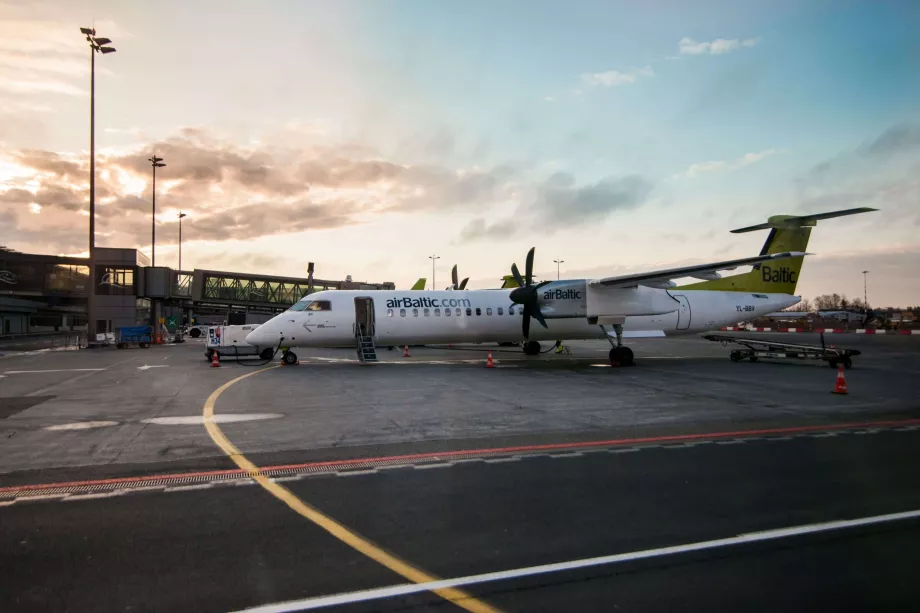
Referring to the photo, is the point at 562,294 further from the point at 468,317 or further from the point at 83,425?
the point at 83,425

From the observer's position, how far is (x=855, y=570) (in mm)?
4543

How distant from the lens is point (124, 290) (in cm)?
4869

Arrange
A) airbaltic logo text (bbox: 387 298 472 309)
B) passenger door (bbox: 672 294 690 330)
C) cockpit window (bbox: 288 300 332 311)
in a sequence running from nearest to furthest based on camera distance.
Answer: cockpit window (bbox: 288 300 332 311) < airbaltic logo text (bbox: 387 298 472 309) < passenger door (bbox: 672 294 690 330)

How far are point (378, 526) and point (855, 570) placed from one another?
13.9ft

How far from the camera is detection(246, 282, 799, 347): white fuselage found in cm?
2348

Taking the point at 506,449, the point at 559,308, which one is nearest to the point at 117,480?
the point at 506,449

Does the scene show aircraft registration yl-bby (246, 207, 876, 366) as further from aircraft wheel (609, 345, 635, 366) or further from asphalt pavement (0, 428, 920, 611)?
asphalt pavement (0, 428, 920, 611)

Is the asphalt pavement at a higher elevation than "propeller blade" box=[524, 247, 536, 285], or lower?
lower

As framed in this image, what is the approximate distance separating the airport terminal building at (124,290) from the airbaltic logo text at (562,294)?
3237 cm

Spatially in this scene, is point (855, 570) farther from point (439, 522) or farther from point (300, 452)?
point (300, 452)

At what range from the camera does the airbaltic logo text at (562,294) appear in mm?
23438

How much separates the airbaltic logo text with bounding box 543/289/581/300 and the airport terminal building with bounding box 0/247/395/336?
1274 inches

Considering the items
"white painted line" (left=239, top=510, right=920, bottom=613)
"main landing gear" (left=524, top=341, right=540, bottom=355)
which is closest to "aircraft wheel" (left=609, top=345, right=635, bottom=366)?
"main landing gear" (left=524, top=341, right=540, bottom=355)

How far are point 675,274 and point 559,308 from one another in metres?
4.88
